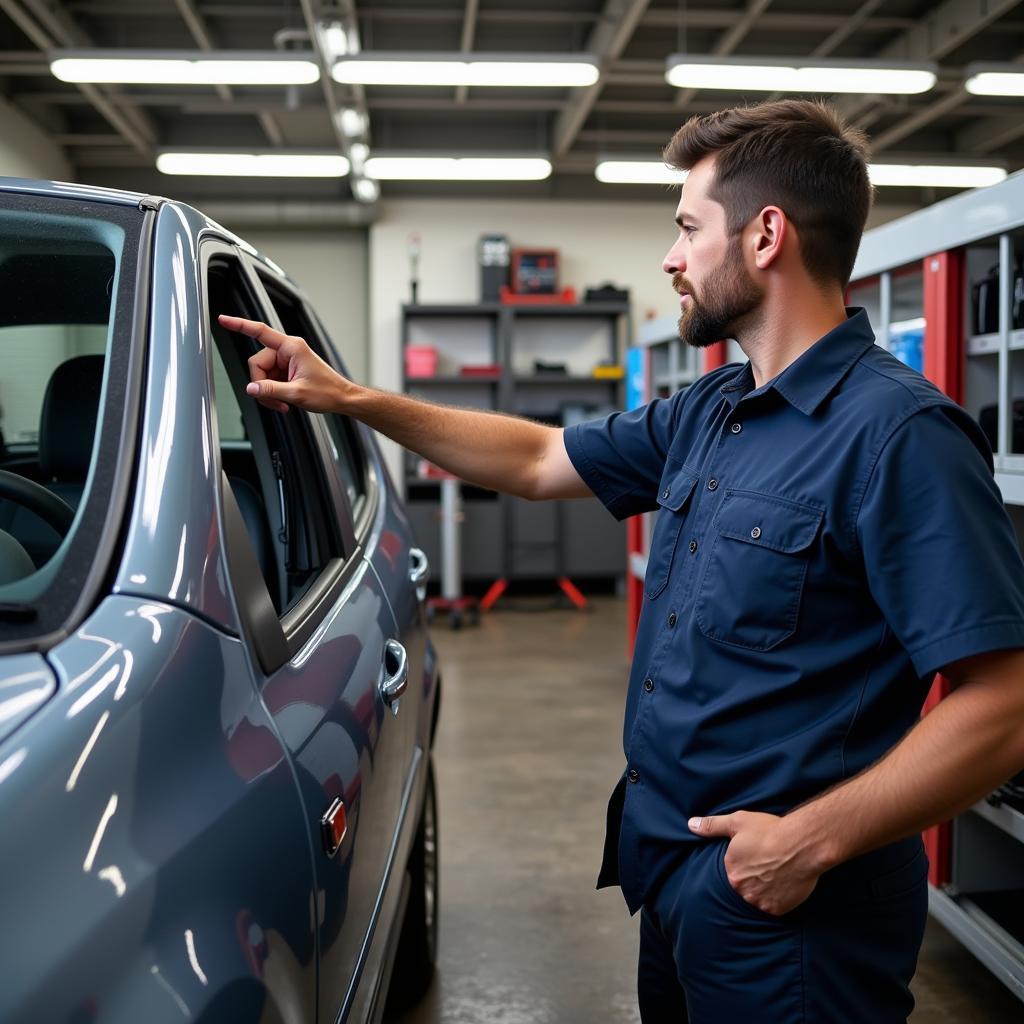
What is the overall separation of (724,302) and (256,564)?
0.66m

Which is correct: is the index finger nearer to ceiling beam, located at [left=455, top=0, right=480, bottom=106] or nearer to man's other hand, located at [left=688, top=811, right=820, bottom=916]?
man's other hand, located at [left=688, top=811, right=820, bottom=916]

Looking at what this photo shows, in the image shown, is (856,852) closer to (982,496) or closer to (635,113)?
(982,496)

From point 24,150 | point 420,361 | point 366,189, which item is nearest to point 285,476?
point 420,361

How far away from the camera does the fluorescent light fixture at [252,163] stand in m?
7.96

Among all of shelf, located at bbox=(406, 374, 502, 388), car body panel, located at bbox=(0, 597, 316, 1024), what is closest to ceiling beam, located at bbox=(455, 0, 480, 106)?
shelf, located at bbox=(406, 374, 502, 388)

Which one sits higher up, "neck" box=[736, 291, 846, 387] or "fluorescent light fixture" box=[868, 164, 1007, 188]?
"fluorescent light fixture" box=[868, 164, 1007, 188]

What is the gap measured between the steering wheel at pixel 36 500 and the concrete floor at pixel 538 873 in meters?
1.63

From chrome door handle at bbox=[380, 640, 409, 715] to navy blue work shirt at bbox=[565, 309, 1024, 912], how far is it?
1.18ft

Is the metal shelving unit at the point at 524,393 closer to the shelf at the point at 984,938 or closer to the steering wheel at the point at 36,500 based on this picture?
the shelf at the point at 984,938

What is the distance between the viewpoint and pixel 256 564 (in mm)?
1099

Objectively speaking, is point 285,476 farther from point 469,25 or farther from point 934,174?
point 934,174

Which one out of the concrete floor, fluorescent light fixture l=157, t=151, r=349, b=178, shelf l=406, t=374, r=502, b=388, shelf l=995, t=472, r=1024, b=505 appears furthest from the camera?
shelf l=406, t=374, r=502, b=388

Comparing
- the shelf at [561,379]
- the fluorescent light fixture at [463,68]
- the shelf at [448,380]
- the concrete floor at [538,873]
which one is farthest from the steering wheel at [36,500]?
the shelf at [561,379]

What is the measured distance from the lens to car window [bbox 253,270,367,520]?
1.97 metres
